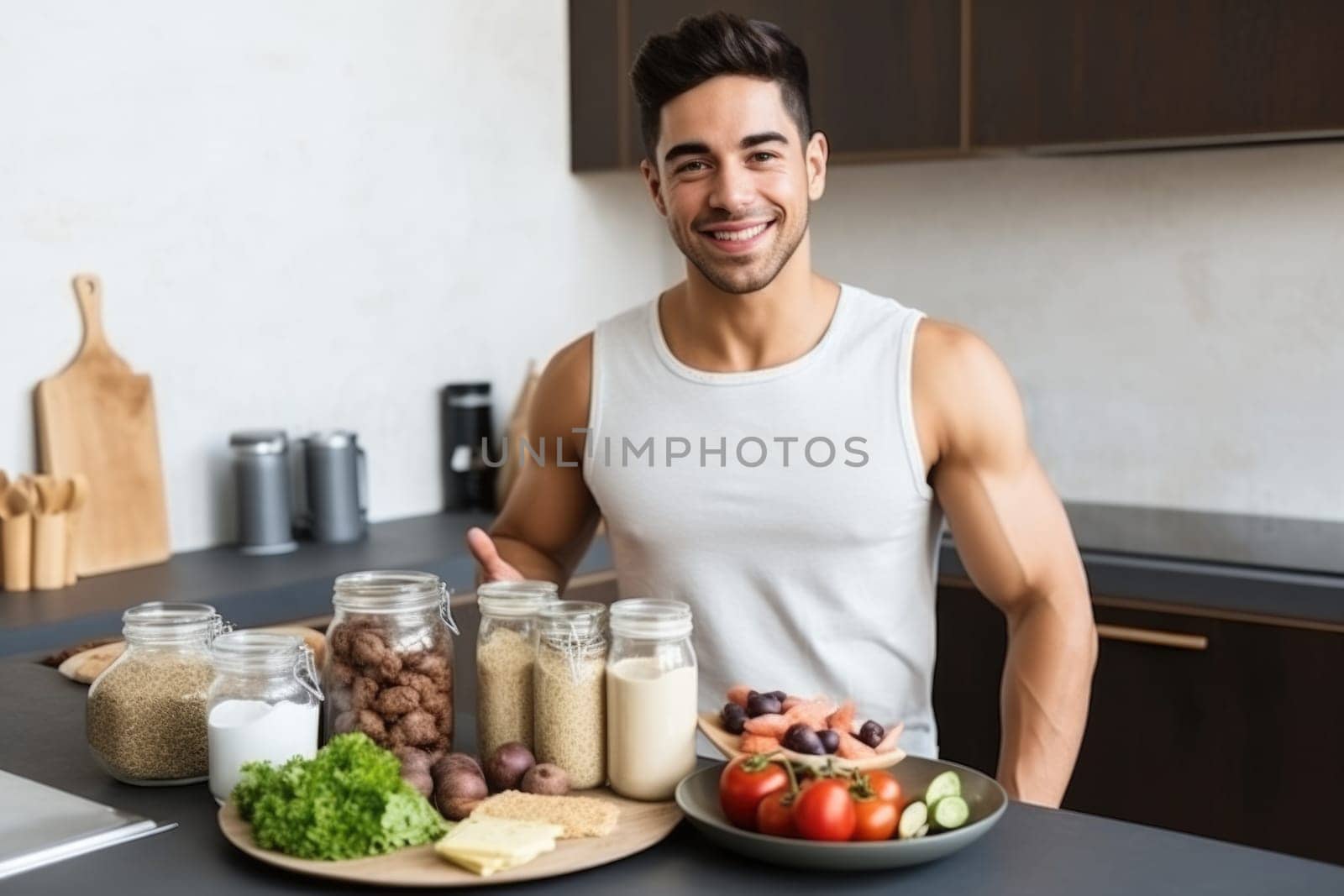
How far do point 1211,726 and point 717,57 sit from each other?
5.13 ft

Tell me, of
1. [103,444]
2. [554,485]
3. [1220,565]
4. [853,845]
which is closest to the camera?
[853,845]

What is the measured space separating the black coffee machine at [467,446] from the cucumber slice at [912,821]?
8.00 feet

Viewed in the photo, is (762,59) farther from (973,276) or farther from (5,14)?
(973,276)

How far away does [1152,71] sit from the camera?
2.98 meters

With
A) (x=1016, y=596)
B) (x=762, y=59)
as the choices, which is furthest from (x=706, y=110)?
(x=1016, y=596)

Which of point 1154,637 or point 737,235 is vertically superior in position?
point 737,235

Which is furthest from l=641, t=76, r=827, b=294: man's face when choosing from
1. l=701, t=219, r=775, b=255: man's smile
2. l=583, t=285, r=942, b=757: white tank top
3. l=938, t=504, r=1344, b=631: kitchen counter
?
l=938, t=504, r=1344, b=631: kitchen counter

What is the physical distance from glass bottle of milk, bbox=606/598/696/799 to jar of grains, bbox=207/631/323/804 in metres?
0.29

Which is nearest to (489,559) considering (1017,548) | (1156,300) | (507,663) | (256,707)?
(507,663)

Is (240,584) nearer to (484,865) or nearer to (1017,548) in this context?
(1017,548)

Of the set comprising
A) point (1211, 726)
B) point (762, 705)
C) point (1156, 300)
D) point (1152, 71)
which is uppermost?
point (1152, 71)

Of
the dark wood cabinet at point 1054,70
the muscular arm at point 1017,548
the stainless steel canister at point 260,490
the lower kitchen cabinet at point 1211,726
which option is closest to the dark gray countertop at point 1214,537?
the lower kitchen cabinet at point 1211,726

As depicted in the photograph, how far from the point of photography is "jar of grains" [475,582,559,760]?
60.2 inches

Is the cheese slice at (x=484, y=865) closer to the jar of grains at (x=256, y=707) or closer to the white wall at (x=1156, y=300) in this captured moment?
the jar of grains at (x=256, y=707)
